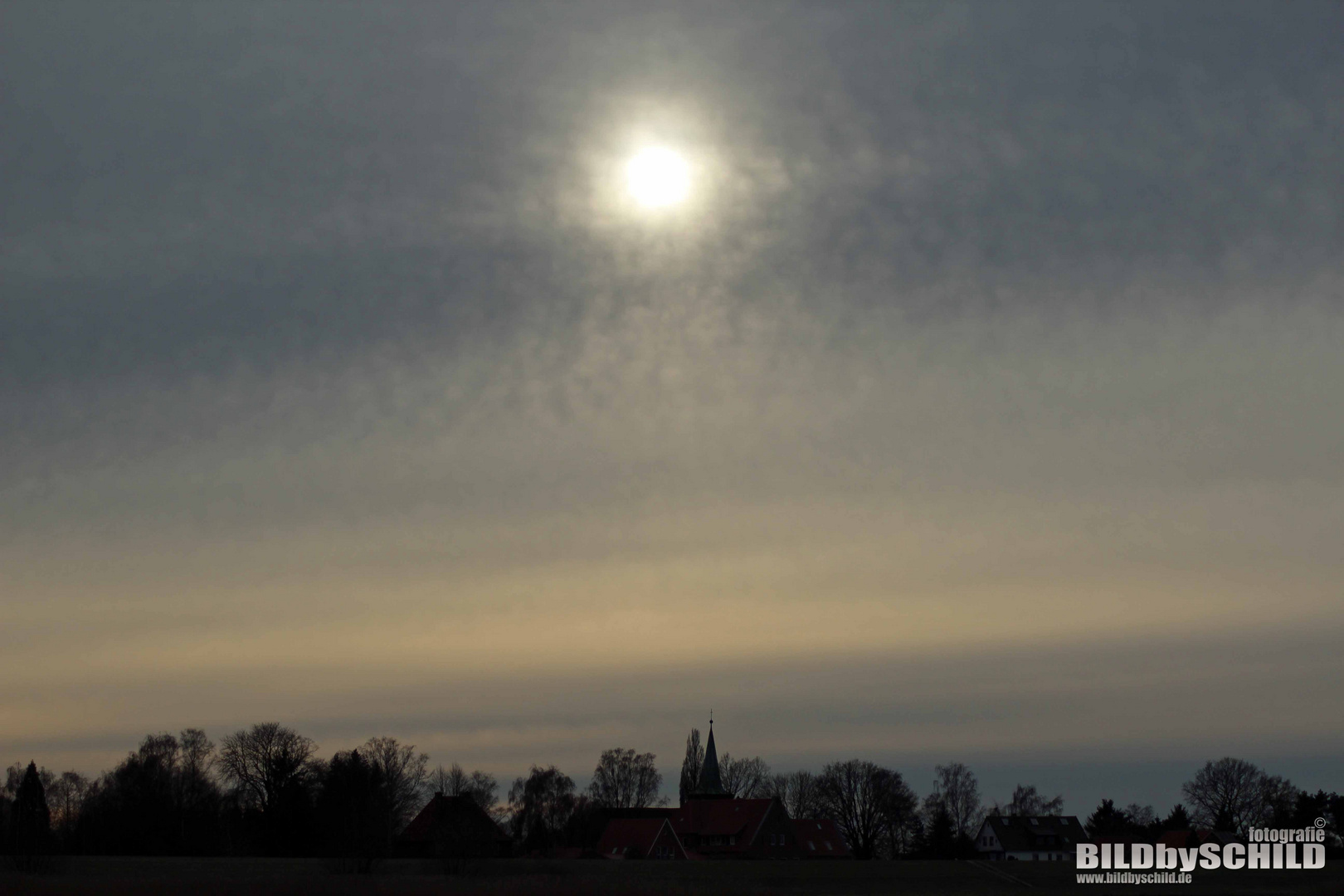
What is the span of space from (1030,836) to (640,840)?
6198 cm

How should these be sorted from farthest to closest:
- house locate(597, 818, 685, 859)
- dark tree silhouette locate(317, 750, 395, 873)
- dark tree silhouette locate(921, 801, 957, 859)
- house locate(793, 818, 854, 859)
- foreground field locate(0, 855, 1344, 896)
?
house locate(793, 818, 854, 859) < dark tree silhouette locate(921, 801, 957, 859) < house locate(597, 818, 685, 859) < dark tree silhouette locate(317, 750, 395, 873) < foreground field locate(0, 855, 1344, 896)

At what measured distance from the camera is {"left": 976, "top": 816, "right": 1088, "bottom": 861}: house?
16575 centimetres

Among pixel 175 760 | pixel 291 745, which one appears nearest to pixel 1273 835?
pixel 291 745

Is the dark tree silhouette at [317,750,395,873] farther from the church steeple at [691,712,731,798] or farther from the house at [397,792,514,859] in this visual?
the church steeple at [691,712,731,798]

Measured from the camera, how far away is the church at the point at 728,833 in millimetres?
134375

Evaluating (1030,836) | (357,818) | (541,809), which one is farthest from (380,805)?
(1030,836)

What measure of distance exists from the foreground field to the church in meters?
40.9

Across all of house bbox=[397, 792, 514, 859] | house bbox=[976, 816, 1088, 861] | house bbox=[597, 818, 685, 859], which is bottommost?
house bbox=[976, 816, 1088, 861]

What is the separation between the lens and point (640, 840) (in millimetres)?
133000

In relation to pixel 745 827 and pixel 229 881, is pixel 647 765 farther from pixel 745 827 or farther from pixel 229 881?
pixel 229 881

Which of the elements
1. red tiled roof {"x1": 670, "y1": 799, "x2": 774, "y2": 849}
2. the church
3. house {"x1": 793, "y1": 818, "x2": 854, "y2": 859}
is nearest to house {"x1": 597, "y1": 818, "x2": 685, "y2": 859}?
the church

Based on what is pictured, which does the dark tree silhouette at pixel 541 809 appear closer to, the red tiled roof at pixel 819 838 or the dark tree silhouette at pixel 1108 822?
the red tiled roof at pixel 819 838

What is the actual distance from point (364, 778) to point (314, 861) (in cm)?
667

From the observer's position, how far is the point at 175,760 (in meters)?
130
